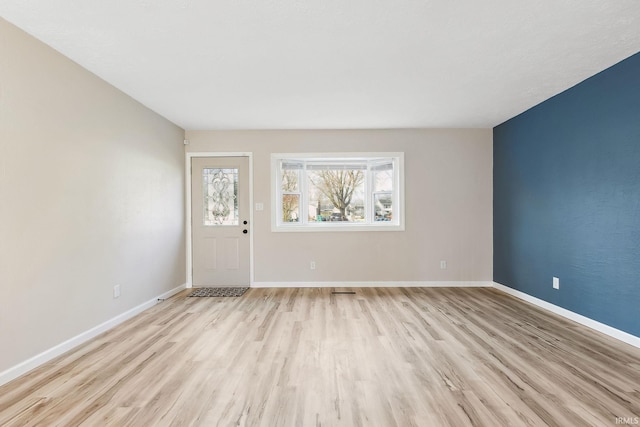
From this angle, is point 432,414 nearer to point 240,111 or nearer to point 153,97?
point 240,111

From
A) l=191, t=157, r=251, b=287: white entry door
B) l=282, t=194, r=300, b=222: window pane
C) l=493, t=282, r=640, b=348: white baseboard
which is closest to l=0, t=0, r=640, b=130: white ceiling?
l=191, t=157, r=251, b=287: white entry door

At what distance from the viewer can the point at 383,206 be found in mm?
5215

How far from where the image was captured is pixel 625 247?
2.83 meters

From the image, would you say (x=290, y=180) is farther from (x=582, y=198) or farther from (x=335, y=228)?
(x=582, y=198)

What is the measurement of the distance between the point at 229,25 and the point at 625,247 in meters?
3.84

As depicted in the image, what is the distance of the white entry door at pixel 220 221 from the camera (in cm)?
505

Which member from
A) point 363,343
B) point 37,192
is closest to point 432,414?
point 363,343

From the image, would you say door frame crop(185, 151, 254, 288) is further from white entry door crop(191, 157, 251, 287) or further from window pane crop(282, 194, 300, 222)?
window pane crop(282, 194, 300, 222)

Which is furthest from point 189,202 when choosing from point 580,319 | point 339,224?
point 580,319

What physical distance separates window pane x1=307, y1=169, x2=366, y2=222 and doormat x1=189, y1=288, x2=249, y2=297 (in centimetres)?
161

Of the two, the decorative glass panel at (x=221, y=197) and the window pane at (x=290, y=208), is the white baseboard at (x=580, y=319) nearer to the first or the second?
the window pane at (x=290, y=208)

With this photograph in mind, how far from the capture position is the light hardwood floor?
1.81 meters

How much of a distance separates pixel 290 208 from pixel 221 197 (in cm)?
113

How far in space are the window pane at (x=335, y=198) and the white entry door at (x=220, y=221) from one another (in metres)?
1.11
